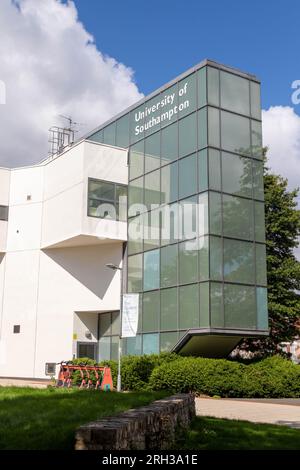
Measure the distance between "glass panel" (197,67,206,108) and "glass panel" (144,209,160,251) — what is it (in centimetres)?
568

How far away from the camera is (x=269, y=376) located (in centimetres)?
2341

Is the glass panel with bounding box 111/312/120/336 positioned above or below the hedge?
above

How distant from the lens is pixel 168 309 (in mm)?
26359

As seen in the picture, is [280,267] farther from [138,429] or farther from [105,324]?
[138,429]

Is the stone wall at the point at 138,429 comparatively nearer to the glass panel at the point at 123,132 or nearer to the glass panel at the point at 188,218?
the glass panel at the point at 188,218

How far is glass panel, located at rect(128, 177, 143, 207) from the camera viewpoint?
97.7 feet

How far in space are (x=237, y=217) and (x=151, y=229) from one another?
476cm

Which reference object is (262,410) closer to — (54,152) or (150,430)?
(150,430)

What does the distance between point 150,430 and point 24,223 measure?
88.3ft

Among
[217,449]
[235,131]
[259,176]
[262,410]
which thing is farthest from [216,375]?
[217,449]

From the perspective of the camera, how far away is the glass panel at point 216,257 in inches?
961

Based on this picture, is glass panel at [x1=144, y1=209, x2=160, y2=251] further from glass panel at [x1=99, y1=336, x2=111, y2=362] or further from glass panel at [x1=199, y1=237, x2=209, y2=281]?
glass panel at [x1=99, y1=336, x2=111, y2=362]

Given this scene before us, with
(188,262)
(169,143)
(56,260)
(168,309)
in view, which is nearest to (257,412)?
(188,262)

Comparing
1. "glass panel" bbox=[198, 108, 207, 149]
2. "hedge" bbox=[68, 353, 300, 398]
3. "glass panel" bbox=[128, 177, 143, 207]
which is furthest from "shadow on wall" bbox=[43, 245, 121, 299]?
"glass panel" bbox=[198, 108, 207, 149]
